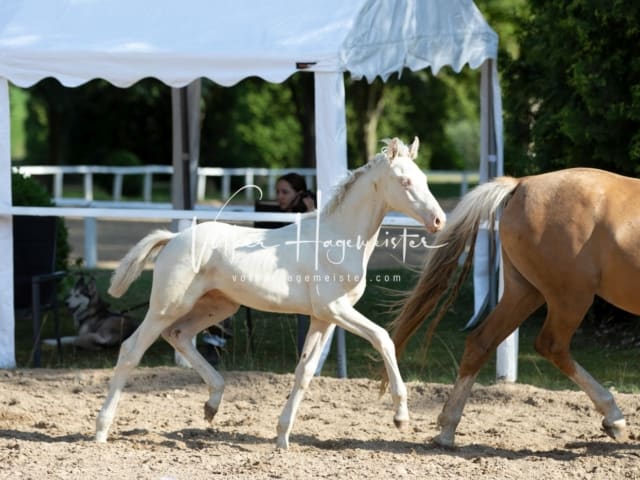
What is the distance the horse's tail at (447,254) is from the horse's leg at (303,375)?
1.58 feet

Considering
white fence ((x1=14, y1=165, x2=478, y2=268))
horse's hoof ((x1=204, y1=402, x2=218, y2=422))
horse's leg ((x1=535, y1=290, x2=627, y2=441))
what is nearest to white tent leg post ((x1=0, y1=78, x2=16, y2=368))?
white fence ((x1=14, y1=165, x2=478, y2=268))

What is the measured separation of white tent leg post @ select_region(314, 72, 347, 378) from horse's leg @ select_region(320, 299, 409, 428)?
5.94 feet

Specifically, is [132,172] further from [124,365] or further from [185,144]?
[124,365]

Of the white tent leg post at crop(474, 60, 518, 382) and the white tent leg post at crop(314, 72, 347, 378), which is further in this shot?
the white tent leg post at crop(474, 60, 518, 382)

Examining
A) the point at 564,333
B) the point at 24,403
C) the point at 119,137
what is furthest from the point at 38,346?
the point at 119,137

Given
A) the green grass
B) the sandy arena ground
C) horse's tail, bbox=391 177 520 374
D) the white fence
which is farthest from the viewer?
the white fence

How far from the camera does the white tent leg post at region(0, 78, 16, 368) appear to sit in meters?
6.88

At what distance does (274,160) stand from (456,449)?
26722mm

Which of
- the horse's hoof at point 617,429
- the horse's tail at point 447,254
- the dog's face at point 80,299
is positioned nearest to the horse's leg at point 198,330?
the horse's tail at point 447,254

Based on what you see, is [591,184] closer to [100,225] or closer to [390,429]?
[390,429]

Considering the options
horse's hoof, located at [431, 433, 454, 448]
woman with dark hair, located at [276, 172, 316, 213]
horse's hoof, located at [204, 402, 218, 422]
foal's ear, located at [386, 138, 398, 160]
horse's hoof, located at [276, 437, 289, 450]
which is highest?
foal's ear, located at [386, 138, 398, 160]

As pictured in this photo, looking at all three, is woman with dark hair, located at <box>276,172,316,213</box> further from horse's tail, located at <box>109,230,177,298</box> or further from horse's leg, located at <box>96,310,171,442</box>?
horse's leg, located at <box>96,310,171,442</box>

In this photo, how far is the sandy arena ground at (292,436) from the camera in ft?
15.2

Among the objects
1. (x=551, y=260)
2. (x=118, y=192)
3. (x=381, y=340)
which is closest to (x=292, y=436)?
(x=381, y=340)
